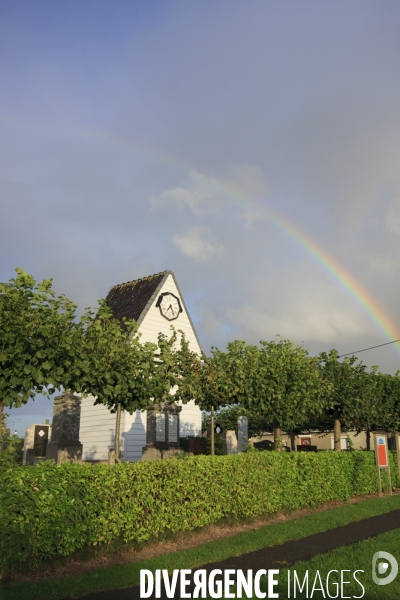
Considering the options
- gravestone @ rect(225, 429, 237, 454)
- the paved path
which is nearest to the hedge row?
the paved path

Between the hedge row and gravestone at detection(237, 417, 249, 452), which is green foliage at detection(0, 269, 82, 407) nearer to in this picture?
the hedge row

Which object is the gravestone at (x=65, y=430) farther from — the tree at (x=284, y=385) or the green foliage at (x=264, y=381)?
the tree at (x=284, y=385)

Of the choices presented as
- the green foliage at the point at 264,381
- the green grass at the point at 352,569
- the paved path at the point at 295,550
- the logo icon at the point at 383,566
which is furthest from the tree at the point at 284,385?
the logo icon at the point at 383,566

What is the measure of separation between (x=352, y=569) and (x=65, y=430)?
515 inches

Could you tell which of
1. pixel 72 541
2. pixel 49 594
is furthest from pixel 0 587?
pixel 72 541

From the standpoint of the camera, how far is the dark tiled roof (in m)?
31.0

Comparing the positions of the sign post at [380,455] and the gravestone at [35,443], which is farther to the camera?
the sign post at [380,455]

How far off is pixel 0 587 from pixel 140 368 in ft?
27.3

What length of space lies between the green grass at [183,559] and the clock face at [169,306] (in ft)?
53.6

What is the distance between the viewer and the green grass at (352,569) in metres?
8.06

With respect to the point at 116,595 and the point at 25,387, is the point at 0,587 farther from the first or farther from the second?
the point at 25,387

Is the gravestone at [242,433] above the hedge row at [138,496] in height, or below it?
above

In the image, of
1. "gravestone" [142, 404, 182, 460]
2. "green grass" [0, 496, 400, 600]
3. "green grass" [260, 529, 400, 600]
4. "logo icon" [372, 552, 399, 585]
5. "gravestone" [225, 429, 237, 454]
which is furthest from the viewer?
"gravestone" [225, 429, 237, 454]

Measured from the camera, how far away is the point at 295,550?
11.4 m
